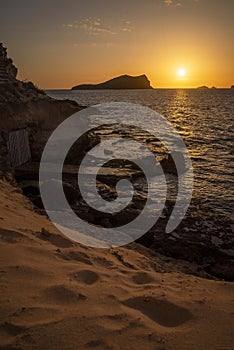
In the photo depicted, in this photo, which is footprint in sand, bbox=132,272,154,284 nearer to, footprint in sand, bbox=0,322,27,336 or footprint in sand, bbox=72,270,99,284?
footprint in sand, bbox=72,270,99,284

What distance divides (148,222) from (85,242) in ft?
11.5

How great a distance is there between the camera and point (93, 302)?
3707 millimetres

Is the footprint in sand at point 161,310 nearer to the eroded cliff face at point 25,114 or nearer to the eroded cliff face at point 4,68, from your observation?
the eroded cliff face at point 25,114

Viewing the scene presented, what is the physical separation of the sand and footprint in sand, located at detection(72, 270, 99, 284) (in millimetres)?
15

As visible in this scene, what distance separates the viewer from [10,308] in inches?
127

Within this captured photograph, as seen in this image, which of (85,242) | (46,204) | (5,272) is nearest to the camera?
(5,272)

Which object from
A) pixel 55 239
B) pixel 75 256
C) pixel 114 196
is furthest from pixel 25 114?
pixel 75 256

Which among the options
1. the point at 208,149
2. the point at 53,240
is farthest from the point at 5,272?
the point at 208,149

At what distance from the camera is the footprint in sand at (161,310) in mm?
3642

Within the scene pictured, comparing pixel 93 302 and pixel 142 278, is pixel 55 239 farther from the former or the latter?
pixel 93 302

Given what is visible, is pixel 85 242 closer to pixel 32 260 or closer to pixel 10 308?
pixel 32 260

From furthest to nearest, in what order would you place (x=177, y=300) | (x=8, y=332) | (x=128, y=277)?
(x=128, y=277)
(x=177, y=300)
(x=8, y=332)

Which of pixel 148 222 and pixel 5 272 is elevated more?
pixel 5 272

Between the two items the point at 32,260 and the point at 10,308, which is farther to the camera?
the point at 32,260
